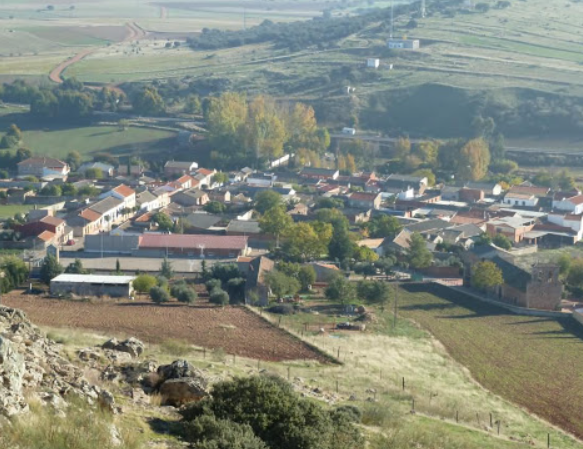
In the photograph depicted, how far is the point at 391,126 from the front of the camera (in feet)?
236

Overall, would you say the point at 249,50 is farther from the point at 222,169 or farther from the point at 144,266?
the point at 144,266

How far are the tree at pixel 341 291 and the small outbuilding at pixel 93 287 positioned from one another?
5893mm

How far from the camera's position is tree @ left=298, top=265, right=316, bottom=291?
3398 centimetres

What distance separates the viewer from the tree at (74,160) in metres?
58.9

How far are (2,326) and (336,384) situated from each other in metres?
7.26

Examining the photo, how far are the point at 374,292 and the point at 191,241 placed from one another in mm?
9709

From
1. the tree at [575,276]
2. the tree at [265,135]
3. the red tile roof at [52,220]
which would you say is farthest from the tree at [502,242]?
the tree at [265,135]


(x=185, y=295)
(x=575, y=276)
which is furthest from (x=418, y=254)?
(x=185, y=295)

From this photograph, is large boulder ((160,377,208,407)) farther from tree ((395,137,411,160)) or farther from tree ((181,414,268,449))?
tree ((395,137,411,160))

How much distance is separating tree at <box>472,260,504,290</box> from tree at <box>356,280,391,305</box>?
349cm

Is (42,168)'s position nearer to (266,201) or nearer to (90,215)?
(90,215)

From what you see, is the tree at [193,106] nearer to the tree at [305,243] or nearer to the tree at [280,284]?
the tree at [305,243]

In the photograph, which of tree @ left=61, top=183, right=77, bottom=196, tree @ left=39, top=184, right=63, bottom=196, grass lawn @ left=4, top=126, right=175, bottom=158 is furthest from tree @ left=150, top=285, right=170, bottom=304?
grass lawn @ left=4, top=126, right=175, bottom=158

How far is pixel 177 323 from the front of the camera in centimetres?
2844
